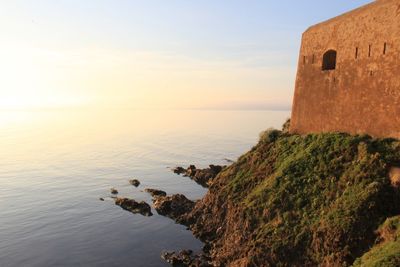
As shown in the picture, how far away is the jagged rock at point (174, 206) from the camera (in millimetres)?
34803

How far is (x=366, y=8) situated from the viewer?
24719 mm

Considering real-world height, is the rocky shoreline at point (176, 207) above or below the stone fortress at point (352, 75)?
below

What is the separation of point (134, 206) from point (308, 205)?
20.8 metres

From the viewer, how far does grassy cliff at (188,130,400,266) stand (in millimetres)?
18750

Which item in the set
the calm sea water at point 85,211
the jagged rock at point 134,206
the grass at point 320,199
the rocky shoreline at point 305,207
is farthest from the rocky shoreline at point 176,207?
the grass at point 320,199

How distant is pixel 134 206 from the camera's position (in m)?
38.8

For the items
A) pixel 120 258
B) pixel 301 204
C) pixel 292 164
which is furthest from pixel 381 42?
pixel 120 258

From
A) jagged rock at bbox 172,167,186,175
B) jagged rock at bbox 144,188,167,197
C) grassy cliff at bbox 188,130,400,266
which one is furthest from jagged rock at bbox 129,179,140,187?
grassy cliff at bbox 188,130,400,266

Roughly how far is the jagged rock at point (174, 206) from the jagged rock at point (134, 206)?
91 centimetres

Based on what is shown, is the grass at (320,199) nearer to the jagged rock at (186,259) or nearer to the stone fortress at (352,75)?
the stone fortress at (352,75)

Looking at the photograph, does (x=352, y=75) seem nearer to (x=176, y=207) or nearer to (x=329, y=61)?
(x=329, y=61)

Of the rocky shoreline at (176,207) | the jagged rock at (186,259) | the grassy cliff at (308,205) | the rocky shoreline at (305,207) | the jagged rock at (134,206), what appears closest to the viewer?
the rocky shoreline at (305,207)

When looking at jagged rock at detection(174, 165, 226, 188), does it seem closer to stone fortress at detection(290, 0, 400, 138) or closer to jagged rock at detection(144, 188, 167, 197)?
jagged rock at detection(144, 188, 167, 197)

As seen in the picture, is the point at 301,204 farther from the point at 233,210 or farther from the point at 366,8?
the point at 366,8
